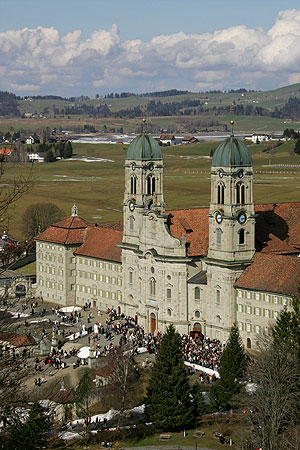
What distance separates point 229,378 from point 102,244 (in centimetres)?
4740

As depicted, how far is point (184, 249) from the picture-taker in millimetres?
103125

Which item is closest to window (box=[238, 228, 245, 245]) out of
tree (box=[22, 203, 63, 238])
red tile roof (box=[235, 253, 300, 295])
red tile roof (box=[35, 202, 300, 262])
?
red tile roof (box=[235, 253, 300, 295])

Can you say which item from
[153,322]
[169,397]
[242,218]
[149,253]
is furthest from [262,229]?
[169,397]

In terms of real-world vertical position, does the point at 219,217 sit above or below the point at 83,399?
above

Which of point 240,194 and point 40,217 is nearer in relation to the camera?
point 240,194

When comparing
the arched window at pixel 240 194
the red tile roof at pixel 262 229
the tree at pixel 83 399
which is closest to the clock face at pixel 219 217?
the arched window at pixel 240 194

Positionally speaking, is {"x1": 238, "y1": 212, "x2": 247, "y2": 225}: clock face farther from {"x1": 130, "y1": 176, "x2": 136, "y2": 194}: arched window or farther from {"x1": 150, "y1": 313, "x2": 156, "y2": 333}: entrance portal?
{"x1": 130, "y1": 176, "x2": 136, "y2": 194}: arched window

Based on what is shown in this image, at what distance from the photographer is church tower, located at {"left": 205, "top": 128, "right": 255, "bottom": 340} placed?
97.4 m

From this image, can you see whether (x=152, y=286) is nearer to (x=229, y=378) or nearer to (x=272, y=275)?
(x=272, y=275)

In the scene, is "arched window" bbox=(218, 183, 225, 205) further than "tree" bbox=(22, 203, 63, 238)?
No

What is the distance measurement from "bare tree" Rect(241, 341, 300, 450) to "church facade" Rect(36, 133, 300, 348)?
69.0 feet

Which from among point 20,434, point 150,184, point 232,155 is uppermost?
point 232,155

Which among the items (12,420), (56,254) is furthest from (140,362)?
(12,420)

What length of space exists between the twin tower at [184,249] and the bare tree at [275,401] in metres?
27.4
